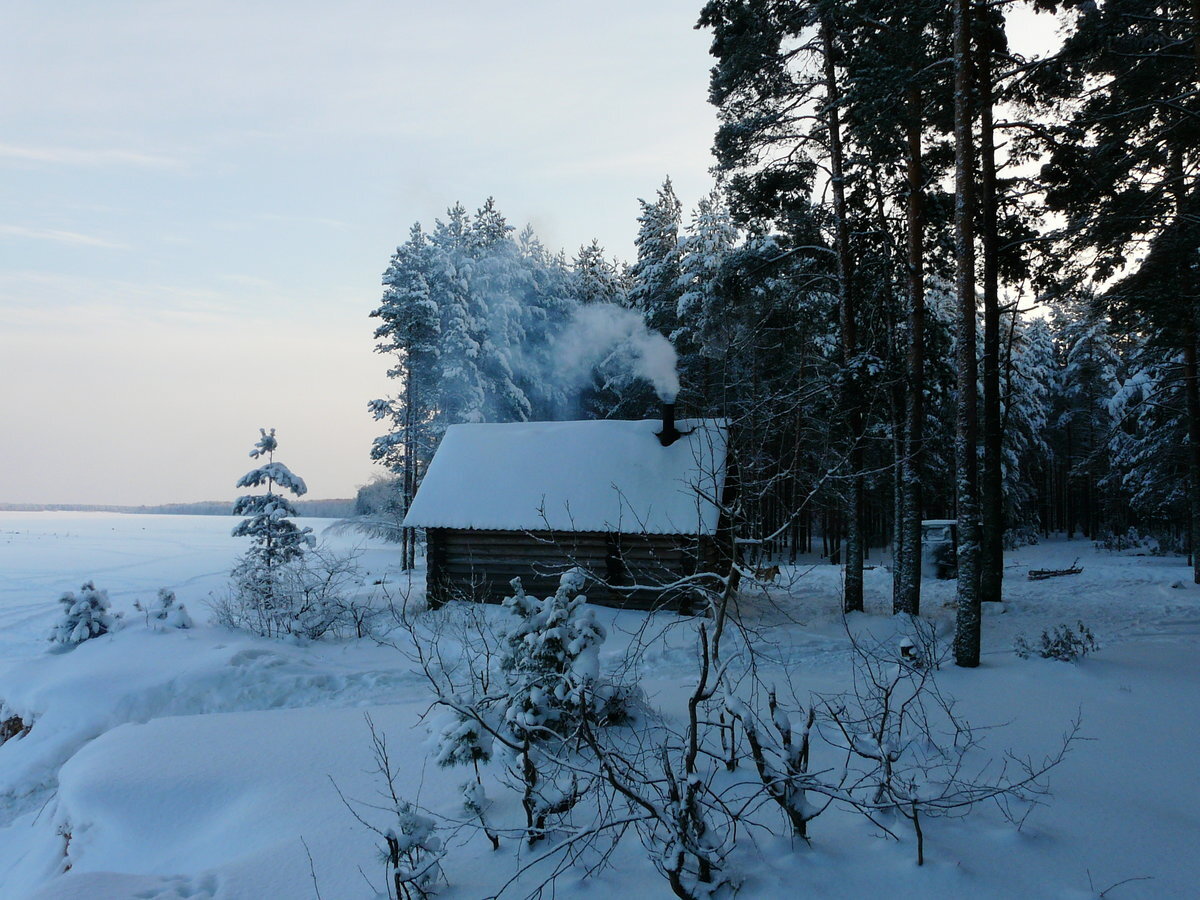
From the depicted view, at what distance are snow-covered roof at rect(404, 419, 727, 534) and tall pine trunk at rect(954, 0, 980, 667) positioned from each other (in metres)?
5.41

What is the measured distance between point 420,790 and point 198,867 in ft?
5.17

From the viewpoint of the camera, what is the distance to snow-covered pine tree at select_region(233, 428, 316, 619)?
50.2ft

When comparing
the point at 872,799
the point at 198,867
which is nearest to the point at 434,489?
the point at 198,867

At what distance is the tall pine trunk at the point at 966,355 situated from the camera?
873 centimetres

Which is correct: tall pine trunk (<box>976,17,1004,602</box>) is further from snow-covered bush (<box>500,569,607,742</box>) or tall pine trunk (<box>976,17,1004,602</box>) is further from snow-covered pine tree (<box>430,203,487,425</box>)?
snow-covered pine tree (<box>430,203,487,425</box>)

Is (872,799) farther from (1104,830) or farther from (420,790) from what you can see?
(420,790)

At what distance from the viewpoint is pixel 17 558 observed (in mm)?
30688

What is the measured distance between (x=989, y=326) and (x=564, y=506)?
10485 mm

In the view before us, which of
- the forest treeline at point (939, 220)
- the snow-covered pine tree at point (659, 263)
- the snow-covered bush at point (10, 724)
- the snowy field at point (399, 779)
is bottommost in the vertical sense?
the snow-covered bush at point (10, 724)

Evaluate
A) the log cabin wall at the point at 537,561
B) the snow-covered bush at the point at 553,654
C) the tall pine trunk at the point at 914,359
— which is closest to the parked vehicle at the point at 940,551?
the tall pine trunk at the point at 914,359

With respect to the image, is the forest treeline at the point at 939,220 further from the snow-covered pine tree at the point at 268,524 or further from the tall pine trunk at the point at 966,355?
the snow-covered pine tree at the point at 268,524

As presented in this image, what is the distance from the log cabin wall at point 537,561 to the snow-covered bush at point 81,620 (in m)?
6.41

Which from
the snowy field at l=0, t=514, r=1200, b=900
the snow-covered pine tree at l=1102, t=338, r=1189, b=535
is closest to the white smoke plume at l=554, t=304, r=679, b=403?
the snowy field at l=0, t=514, r=1200, b=900

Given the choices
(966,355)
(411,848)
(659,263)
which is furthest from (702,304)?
(411,848)
